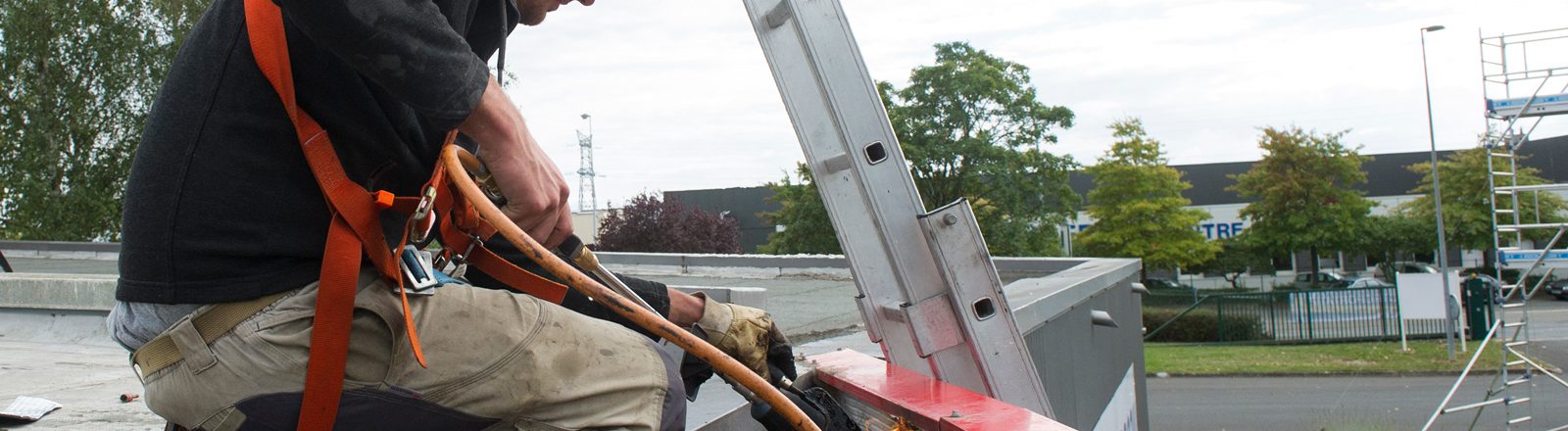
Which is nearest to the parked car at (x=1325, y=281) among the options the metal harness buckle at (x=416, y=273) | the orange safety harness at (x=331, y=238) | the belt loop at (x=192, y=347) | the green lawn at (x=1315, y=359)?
the green lawn at (x=1315, y=359)

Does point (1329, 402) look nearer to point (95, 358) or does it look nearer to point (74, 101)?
point (95, 358)

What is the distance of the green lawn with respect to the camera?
2138 centimetres

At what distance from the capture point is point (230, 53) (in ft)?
4.99

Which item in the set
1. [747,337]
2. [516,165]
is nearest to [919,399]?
[747,337]

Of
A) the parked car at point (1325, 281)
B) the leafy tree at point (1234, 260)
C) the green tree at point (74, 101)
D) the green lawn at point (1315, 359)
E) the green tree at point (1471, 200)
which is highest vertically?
the green tree at point (74, 101)

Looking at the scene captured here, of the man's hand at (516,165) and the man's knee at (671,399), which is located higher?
the man's hand at (516,165)

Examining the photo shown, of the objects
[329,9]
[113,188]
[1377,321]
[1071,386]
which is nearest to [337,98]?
[329,9]

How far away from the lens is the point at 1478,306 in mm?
27219

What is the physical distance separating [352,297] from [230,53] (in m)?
0.40

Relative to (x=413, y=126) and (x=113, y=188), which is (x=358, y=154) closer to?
(x=413, y=126)

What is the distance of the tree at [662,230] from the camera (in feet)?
96.6

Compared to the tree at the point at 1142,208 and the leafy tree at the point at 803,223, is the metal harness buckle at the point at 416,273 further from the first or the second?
the tree at the point at 1142,208

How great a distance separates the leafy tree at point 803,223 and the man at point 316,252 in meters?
32.9

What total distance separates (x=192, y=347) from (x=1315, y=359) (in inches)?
990
